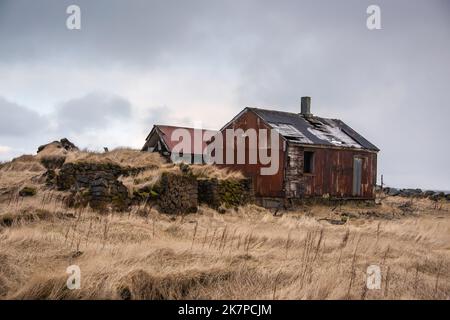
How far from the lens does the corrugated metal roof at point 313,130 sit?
21562 mm

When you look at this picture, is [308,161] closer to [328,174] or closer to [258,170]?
[328,174]


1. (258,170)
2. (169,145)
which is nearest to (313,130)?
(258,170)

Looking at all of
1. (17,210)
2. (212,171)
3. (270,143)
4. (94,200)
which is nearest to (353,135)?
(270,143)

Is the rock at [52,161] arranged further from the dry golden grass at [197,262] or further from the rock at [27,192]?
the dry golden grass at [197,262]

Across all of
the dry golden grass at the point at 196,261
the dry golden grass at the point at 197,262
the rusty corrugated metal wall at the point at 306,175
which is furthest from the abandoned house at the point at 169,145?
the dry golden grass at the point at 197,262

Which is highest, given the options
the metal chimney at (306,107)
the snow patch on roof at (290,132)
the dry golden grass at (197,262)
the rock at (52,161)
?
the metal chimney at (306,107)

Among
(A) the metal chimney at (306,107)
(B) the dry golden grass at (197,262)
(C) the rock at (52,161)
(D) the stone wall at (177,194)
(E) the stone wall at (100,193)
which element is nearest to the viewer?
(B) the dry golden grass at (197,262)

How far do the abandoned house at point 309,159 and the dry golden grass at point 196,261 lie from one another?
974 centimetres

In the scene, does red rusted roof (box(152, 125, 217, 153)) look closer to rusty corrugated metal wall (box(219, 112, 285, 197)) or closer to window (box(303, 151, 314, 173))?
rusty corrugated metal wall (box(219, 112, 285, 197))

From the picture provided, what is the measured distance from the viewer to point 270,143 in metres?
21.2

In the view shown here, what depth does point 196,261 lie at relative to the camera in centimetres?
682

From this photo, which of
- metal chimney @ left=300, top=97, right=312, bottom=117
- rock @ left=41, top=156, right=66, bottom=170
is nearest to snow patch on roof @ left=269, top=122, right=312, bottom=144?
metal chimney @ left=300, top=97, right=312, bottom=117
